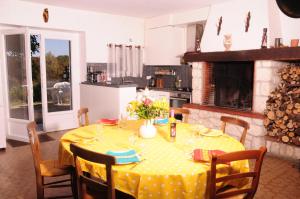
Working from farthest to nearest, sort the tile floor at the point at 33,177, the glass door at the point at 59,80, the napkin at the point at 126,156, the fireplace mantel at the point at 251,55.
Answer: the glass door at the point at 59,80, the fireplace mantel at the point at 251,55, the tile floor at the point at 33,177, the napkin at the point at 126,156

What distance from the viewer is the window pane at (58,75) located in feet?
18.3

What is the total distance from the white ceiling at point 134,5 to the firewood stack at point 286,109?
189 cm

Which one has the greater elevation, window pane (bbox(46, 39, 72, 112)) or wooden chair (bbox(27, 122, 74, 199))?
window pane (bbox(46, 39, 72, 112))

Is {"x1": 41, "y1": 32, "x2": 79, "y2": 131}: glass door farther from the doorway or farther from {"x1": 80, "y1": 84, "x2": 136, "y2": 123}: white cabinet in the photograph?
{"x1": 80, "y1": 84, "x2": 136, "y2": 123}: white cabinet

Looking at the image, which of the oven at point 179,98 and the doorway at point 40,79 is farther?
the oven at point 179,98

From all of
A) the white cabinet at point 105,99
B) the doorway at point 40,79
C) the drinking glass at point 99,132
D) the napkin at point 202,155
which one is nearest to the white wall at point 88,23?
the doorway at point 40,79

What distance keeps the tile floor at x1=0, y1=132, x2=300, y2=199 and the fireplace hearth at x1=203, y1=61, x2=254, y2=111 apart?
1129 millimetres

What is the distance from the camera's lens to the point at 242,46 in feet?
15.1

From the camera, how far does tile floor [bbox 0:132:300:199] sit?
2.89 metres

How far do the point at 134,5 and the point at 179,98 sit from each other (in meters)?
2.10

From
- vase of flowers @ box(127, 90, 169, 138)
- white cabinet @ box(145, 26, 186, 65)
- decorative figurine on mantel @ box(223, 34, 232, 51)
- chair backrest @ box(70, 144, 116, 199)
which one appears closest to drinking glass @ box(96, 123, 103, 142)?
vase of flowers @ box(127, 90, 169, 138)

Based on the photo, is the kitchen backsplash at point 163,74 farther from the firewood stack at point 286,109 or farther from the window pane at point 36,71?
the firewood stack at point 286,109

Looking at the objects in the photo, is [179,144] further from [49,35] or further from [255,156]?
[49,35]

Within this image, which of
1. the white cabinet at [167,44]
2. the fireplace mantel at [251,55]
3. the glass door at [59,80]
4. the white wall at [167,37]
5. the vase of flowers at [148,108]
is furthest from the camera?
the white cabinet at [167,44]
